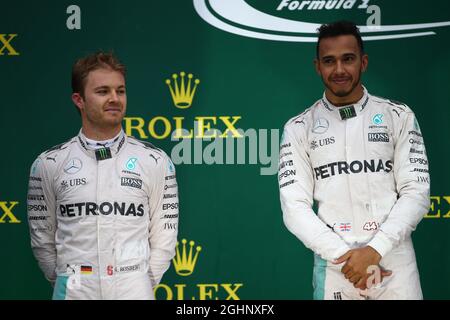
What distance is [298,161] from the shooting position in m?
3.60

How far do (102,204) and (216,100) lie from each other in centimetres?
92

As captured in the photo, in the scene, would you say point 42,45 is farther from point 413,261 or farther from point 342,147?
point 413,261

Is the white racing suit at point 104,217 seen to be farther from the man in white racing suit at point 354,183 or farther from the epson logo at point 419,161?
the epson logo at point 419,161

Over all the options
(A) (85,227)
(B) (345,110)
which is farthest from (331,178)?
(A) (85,227)

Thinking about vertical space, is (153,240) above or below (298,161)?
below

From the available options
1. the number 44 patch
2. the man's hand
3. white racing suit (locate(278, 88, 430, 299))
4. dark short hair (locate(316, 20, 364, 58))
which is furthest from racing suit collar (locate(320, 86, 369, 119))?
the man's hand

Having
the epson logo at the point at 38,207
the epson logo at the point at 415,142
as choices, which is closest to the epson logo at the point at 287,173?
the epson logo at the point at 415,142

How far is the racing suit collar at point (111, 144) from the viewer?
3.61 m

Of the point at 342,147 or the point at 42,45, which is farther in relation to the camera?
the point at 42,45

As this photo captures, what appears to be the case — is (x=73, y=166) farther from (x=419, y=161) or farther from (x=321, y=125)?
(x=419, y=161)

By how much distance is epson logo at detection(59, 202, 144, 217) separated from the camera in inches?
139

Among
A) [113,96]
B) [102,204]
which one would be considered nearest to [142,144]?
[113,96]

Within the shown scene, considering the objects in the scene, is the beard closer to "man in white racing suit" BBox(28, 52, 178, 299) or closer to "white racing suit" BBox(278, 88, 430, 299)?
"white racing suit" BBox(278, 88, 430, 299)
